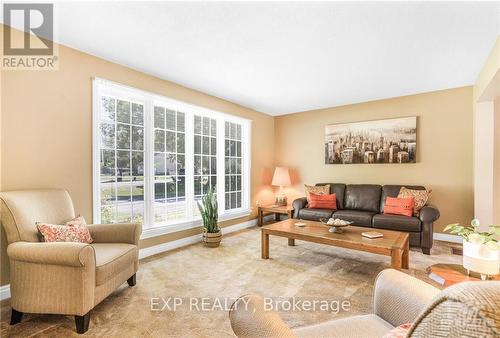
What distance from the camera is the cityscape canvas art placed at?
434 centimetres

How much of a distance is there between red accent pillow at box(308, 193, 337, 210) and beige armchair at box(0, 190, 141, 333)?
10.7 ft

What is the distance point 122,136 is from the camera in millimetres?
3168

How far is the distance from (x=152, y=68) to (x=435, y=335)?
355cm

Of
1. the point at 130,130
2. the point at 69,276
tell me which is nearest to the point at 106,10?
the point at 130,130

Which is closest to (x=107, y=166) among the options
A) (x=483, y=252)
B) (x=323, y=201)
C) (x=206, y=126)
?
(x=206, y=126)

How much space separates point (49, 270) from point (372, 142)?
484cm

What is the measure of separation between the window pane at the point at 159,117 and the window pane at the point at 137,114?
21 cm

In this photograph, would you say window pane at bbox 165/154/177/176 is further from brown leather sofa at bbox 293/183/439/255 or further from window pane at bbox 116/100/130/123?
brown leather sofa at bbox 293/183/439/255

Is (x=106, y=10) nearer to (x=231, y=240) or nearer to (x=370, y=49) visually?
(x=370, y=49)

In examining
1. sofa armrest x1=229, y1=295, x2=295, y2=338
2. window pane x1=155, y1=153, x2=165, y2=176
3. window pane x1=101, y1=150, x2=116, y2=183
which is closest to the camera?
sofa armrest x1=229, y1=295, x2=295, y2=338

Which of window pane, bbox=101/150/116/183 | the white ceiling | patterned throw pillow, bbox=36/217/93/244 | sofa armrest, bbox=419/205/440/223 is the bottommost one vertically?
sofa armrest, bbox=419/205/440/223

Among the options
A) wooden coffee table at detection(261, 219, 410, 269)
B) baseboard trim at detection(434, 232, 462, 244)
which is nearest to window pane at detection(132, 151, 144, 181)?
wooden coffee table at detection(261, 219, 410, 269)

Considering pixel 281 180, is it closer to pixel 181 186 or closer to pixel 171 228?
pixel 181 186

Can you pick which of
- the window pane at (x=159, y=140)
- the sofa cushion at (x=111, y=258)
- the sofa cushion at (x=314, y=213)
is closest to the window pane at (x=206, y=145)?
the window pane at (x=159, y=140)
